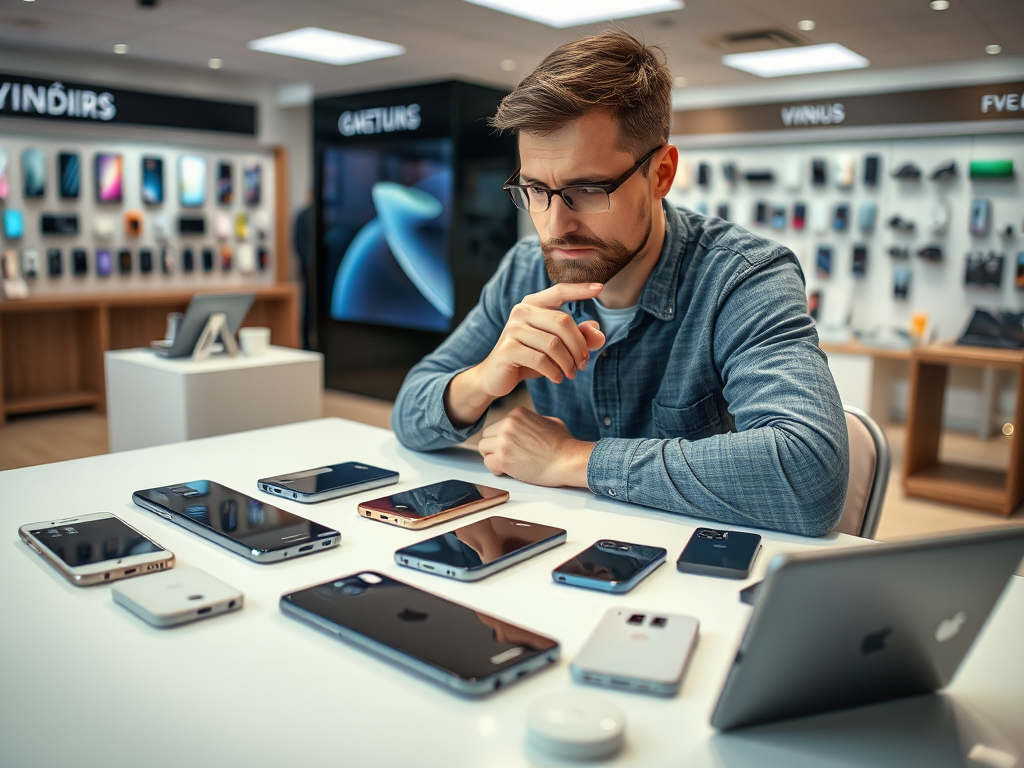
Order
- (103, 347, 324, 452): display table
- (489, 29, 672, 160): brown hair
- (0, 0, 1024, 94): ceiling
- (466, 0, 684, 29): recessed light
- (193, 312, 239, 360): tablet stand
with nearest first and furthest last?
1. (489, 29, 672, 160): brown hair
2. (103, 347, 324, 452): display table
3. (193, 312, 239, 360): tablet stand
4. (0, 0, 1024, 94): ceiling
5. (466, 0, 684, 29): recessed light

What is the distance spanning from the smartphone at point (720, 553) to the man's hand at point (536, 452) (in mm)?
256

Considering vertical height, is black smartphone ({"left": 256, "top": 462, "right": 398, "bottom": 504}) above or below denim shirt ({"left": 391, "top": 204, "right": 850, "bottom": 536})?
below

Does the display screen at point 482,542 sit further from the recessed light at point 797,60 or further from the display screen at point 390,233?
the recessed light at point 797,60

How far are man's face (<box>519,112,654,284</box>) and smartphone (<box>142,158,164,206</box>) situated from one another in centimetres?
592

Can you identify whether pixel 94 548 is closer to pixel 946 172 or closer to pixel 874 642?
pixel 874 642

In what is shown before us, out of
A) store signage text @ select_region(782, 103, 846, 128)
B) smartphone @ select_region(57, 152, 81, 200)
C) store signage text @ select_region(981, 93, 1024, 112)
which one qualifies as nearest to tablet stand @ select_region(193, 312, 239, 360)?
smartphone @ select_region(57, 152, 81, 200)

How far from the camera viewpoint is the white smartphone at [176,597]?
0.82 meters

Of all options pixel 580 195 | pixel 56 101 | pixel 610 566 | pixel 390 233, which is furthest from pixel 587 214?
pixel 56 101

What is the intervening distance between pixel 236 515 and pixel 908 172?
5.95m

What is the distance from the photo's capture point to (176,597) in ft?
2.79

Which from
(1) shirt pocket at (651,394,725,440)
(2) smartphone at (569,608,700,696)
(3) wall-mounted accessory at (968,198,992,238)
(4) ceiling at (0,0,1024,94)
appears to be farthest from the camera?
(3) wall-mounted accessory at (968,198,992,238)

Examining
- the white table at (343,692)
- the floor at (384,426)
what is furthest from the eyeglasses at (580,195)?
the floor at (384,426)

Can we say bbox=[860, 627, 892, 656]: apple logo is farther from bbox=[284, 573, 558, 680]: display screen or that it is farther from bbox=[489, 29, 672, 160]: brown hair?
bbox=[489, 29, 672, 160]: brown hair

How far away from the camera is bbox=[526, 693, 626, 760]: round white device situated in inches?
24.1
